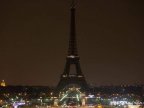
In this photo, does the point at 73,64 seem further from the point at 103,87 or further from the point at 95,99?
the point at 103,87

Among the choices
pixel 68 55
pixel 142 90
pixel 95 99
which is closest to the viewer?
pixel 68 55

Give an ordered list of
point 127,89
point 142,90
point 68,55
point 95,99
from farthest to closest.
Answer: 1. point 127,89
2. point 142,90
3. point 95,99
4. point 68,55

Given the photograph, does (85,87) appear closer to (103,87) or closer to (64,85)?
(64,85)

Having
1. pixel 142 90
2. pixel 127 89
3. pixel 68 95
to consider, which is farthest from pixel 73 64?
pixel 127 89

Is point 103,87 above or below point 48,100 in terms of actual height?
above

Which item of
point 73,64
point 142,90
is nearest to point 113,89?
point 142,90

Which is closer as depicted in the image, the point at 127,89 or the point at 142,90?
the point at 142,90
